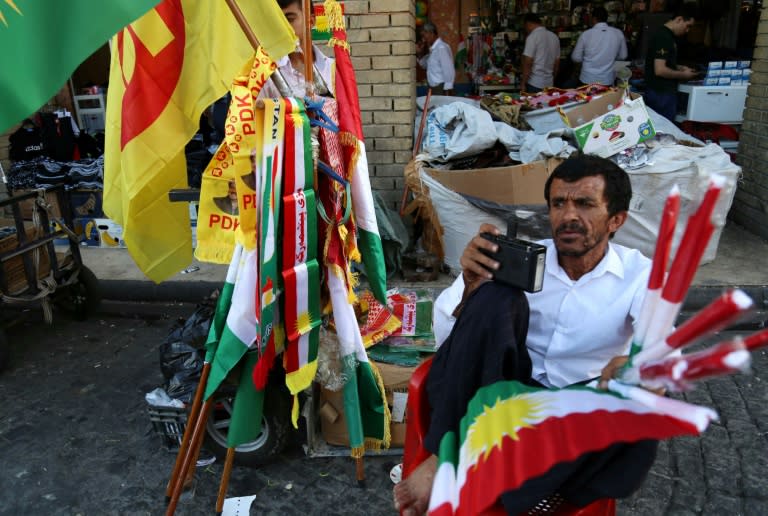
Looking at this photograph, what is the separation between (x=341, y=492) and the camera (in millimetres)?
2787

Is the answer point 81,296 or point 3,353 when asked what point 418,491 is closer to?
point 3,353

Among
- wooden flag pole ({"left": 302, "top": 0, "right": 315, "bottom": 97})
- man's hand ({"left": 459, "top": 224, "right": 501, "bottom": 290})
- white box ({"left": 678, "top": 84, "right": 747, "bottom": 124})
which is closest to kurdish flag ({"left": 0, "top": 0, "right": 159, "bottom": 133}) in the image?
wooden flag pole ({"left": 302, "top": 0, "right": 315, "bottom": 97})

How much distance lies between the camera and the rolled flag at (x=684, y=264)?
3.41 feet

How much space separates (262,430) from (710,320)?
2366 millimetres

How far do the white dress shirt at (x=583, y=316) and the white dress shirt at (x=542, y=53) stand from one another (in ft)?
22.4

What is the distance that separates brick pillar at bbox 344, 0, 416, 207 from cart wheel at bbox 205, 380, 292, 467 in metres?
2.79

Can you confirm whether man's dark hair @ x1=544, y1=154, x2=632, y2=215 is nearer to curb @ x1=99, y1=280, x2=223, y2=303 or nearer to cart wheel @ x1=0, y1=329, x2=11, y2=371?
curb @ x1=99, y1=280, x2=223, y2=303

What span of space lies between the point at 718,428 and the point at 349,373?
2.00 m

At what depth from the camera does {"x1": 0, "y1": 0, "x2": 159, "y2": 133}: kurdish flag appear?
1346 mm

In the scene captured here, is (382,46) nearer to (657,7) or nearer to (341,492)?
(341,492)

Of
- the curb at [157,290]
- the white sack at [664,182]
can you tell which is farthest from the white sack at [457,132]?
the curb at [157,290]

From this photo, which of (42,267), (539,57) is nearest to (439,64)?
(539,57)

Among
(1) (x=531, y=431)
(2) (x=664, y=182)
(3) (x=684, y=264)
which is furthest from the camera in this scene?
(2) (x=664, y=182)

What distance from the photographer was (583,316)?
1962 millimetres
